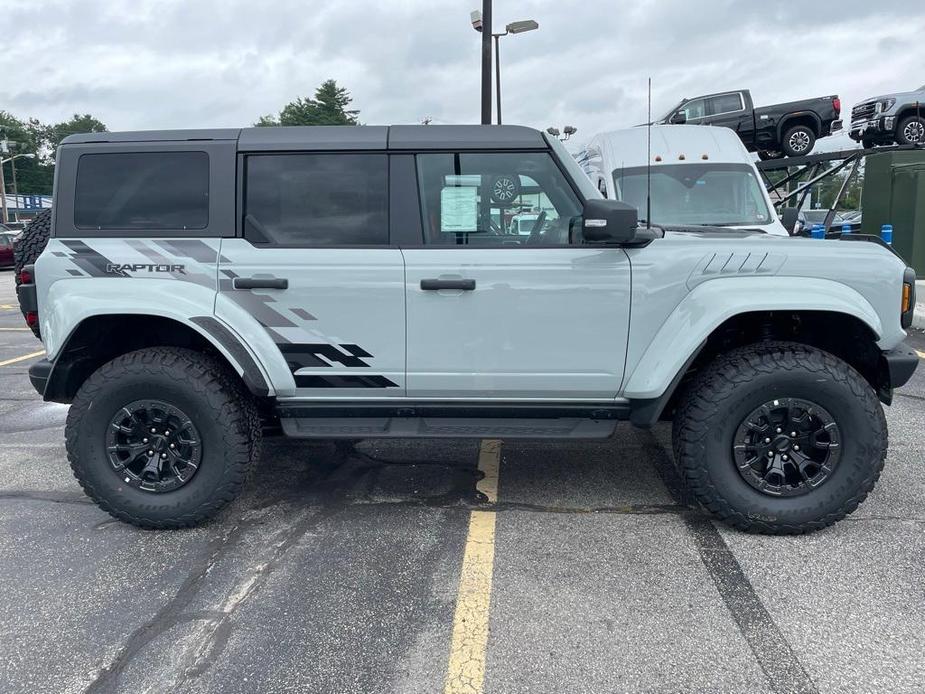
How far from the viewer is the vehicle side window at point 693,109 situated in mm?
14977

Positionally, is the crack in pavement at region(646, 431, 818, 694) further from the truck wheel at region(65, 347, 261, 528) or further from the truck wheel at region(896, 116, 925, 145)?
the truck wheel at region(896, 116, 925, 145)

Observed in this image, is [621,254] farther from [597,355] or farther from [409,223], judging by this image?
[409,223]

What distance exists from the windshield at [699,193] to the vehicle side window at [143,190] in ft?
16.4

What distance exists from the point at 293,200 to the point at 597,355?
1.66m

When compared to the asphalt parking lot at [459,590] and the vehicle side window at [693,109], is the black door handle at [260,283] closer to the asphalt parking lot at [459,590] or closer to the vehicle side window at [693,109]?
the asphalt parking lot at [459,590]

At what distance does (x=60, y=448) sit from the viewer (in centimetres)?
497

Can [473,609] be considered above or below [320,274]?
below

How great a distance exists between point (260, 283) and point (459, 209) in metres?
1.01

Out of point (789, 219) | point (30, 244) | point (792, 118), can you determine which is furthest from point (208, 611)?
point (792, 118)

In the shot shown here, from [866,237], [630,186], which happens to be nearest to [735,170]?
[630,186]

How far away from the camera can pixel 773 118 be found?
14609mm

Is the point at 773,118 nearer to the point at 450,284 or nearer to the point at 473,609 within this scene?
the point at 450,284

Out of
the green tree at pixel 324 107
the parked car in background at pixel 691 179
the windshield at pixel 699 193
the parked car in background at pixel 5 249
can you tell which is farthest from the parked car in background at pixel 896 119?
the green tree at pixel 324 107

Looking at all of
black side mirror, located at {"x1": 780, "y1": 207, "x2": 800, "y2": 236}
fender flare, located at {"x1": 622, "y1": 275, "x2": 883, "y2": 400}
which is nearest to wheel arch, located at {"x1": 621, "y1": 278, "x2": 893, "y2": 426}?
fender flare, located at {"x1": 622, "y1": 275, "x2": 883, "y2": 400}
